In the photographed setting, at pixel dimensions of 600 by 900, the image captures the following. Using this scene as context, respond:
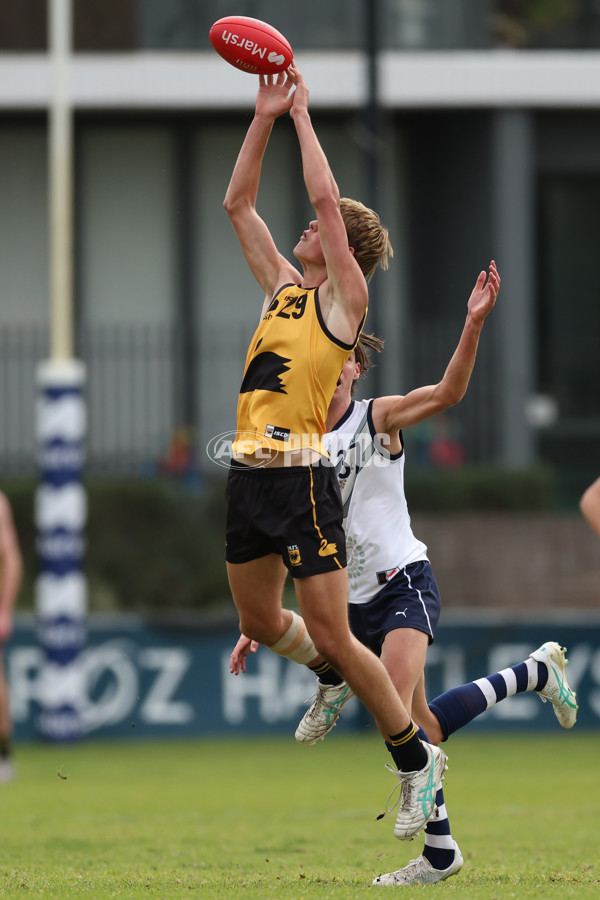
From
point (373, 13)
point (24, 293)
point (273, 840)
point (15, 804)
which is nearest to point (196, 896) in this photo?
point (273, 840)

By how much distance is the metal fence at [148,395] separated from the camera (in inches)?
672

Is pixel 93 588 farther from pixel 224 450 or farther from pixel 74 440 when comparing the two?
pixel 224 450

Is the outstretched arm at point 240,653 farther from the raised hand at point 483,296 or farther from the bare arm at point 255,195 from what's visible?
the raised hand at point 483,296

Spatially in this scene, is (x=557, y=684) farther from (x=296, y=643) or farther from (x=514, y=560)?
(x=514, y=560)

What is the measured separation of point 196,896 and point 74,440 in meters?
8.99

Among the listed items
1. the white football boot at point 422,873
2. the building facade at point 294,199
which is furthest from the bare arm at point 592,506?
the building facade at point 294,199

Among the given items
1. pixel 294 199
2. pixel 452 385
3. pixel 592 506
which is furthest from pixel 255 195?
pixel 294 199

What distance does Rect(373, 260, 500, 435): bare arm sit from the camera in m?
6.11

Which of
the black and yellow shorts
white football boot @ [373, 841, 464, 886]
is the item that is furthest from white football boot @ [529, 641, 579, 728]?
the black and yellow shorts

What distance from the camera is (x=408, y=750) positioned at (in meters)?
5.93

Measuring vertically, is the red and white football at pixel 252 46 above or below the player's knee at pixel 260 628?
above

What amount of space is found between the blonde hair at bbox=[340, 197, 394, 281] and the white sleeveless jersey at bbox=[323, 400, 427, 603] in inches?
26.1

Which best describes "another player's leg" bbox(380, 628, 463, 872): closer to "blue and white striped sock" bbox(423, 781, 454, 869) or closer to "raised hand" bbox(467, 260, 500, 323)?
"blue and white striped sock" bbox(423, 781, 454, 869)

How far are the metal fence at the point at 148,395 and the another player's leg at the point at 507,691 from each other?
9.92 m
